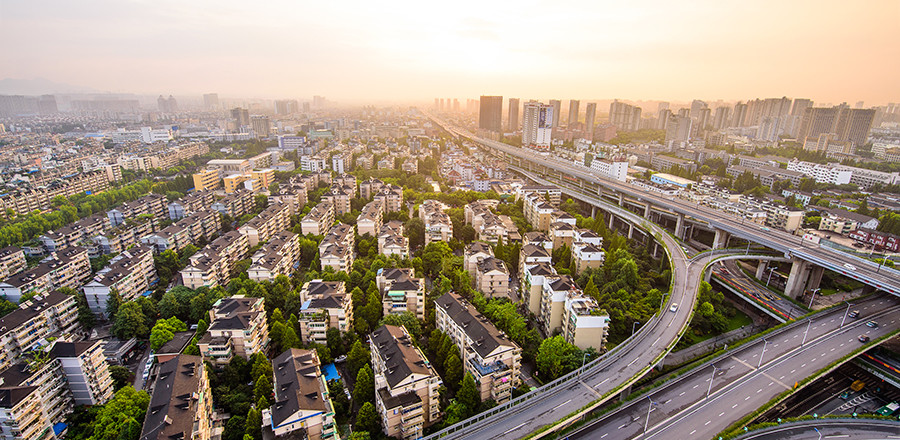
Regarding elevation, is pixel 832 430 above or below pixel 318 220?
below

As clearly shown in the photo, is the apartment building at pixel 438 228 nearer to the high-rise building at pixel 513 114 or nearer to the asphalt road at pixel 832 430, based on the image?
the asphalt road at pixel 832 430

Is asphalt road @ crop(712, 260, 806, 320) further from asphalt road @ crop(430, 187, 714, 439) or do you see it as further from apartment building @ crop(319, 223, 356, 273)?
apartment building @ crop(319, 223, 356, 273)

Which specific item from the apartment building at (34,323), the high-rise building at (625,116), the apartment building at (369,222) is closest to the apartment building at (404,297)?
the apartment building at (369,222)

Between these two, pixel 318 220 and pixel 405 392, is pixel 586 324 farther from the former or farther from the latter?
pixel 318 220

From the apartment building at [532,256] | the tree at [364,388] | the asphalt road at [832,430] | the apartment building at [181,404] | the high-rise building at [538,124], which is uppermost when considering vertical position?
the high-rise building at [538,124]

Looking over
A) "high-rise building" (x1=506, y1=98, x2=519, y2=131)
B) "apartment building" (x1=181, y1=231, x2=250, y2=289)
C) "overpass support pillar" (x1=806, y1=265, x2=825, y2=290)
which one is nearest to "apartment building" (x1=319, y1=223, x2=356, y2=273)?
"apartment building" (x1=181, y1=231, x2=250, y2=289)

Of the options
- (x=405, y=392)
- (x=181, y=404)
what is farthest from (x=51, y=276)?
(x=405, y=392)
